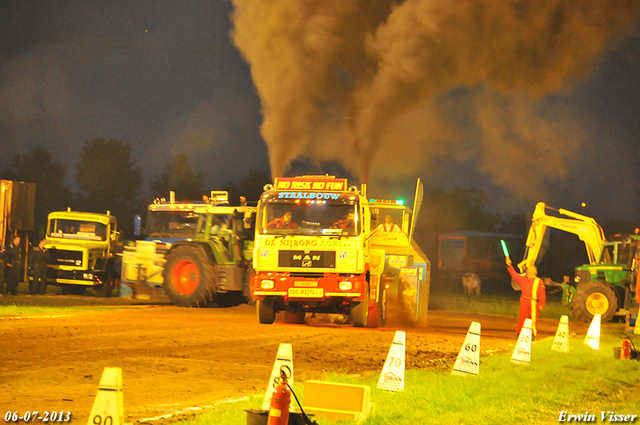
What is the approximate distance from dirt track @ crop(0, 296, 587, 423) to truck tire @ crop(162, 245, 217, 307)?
0.96 meters

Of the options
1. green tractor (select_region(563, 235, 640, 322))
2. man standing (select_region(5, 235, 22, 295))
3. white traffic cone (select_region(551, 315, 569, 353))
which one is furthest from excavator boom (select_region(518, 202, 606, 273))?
man standing (select_region(5, 235, 22, 295))

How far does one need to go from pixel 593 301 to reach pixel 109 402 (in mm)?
21379

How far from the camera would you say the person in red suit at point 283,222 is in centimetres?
1598

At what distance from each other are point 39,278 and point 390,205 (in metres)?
12.5

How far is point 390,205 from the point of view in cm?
1980

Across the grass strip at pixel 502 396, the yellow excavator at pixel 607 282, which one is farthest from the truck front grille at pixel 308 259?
the yellow excavator at pixel 607 282

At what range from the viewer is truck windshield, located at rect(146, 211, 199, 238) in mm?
22875

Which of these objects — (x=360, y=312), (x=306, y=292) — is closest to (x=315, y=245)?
(x=306, y=292)

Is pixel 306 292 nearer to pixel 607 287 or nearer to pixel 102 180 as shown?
pixel 607 287

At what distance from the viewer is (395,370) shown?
8109 millimetres

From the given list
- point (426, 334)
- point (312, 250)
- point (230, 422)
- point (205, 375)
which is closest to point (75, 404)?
point (230, 422)

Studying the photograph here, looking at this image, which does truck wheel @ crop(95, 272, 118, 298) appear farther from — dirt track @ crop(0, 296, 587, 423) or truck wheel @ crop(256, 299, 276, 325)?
truck wheel @ crop(256, 299, 276, 325)

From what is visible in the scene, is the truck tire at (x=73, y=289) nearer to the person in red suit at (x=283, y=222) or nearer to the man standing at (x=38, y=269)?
the man standing at (x=38, y=269)

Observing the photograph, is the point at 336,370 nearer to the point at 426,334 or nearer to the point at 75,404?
the point at 75,404
